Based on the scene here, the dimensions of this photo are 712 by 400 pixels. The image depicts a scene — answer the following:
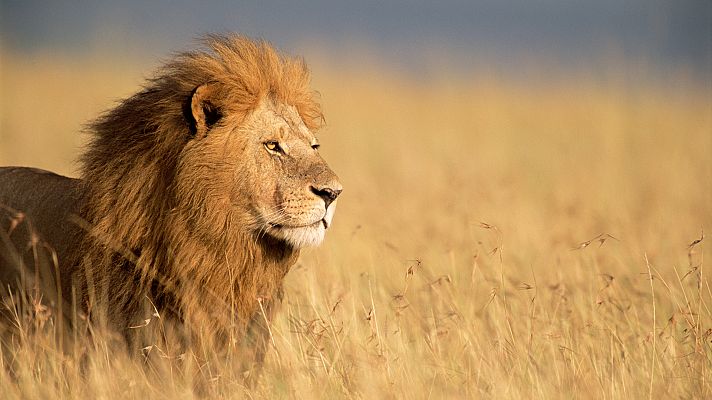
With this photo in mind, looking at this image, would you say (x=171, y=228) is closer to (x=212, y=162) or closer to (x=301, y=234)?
(x=212, y=162)

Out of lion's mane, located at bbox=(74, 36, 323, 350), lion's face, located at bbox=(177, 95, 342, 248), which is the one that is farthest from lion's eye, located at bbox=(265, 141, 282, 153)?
lion's mane, located at bbox=(74, 36, 323, 350)

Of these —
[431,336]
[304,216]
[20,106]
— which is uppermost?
[304,216]

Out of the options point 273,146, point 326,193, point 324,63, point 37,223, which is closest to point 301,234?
point 326,193

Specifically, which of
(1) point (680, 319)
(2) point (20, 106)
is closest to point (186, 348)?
(1) point (680, 319)

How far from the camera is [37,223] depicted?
4.93m

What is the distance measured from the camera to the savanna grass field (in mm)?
4293

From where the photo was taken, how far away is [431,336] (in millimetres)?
5043

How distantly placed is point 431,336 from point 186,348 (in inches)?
51.4

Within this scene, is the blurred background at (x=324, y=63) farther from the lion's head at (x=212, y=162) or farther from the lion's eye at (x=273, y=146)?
the lion's eye at (x=273, y=146)

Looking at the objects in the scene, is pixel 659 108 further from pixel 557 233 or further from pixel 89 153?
pixel 89 153

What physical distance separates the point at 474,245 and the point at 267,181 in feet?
12.2

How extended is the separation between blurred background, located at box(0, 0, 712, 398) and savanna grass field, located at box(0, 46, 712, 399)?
0.03 meters

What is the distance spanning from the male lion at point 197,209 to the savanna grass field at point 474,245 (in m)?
0.19

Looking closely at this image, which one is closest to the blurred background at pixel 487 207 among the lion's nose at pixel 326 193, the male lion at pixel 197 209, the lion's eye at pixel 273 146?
the male lion at pixel 197 209
